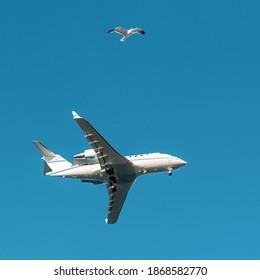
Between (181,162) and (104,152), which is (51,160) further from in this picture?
(181,162)

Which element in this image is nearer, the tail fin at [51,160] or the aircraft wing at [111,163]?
the aircraft wing at [111,163]

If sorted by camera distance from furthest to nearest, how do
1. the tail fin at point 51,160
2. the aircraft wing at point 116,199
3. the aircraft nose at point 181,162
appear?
the tail fin at point 51,160 < the aircraft wing at point 116,199 < the aircraft nose at point 181,162

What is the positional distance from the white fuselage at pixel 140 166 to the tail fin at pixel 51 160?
3008mm

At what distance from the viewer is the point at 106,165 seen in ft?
324

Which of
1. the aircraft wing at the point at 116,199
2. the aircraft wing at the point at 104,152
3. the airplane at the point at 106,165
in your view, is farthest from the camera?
the aircraft wing at the point at 116,199

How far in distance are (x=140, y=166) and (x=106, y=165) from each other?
509cm

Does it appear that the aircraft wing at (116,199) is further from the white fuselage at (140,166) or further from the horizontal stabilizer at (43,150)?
the horizontal stabilizer at (43,150)

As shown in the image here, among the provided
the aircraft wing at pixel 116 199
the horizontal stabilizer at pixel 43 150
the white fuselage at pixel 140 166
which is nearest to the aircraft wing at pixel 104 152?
the white fuselage at pixel 140 166

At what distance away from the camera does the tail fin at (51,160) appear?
105m

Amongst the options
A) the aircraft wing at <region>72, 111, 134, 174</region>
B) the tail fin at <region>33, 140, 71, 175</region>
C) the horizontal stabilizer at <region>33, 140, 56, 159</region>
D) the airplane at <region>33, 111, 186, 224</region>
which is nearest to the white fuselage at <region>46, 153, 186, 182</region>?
the airplane at <region>33, 111, 186, 224</region>

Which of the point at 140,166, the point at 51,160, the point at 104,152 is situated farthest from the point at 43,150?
the point at 140,166

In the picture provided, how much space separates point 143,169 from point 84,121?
1243 cm

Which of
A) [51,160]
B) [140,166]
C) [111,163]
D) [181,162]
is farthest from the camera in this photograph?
[51,160]
